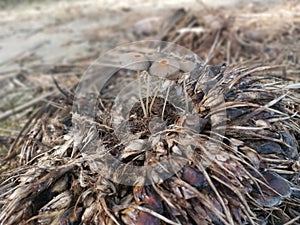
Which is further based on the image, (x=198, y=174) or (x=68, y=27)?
(x=68, y=27)

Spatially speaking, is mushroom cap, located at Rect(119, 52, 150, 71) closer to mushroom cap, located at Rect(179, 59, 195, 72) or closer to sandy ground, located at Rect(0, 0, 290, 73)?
mushroom cap, located at Rect(179, 59, 195, 72)

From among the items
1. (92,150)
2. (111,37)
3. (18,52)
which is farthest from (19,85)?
(92,150)

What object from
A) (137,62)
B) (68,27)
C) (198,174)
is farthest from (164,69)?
(68,27)

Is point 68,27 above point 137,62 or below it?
below

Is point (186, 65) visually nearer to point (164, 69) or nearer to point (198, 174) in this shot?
point (164, 69)

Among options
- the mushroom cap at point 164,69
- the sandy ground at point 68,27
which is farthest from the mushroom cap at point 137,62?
the sandy ground at point 68,27

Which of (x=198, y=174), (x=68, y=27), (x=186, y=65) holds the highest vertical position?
(x=186, y=65)

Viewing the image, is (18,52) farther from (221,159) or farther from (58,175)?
(221,159)

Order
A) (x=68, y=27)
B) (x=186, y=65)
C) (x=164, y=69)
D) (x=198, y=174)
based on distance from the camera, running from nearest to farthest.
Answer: (x=198, y=174), (x=164, y=69), (x=186, y=65), (x=68, y=27)

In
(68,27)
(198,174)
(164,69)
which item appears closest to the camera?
(198,174)
